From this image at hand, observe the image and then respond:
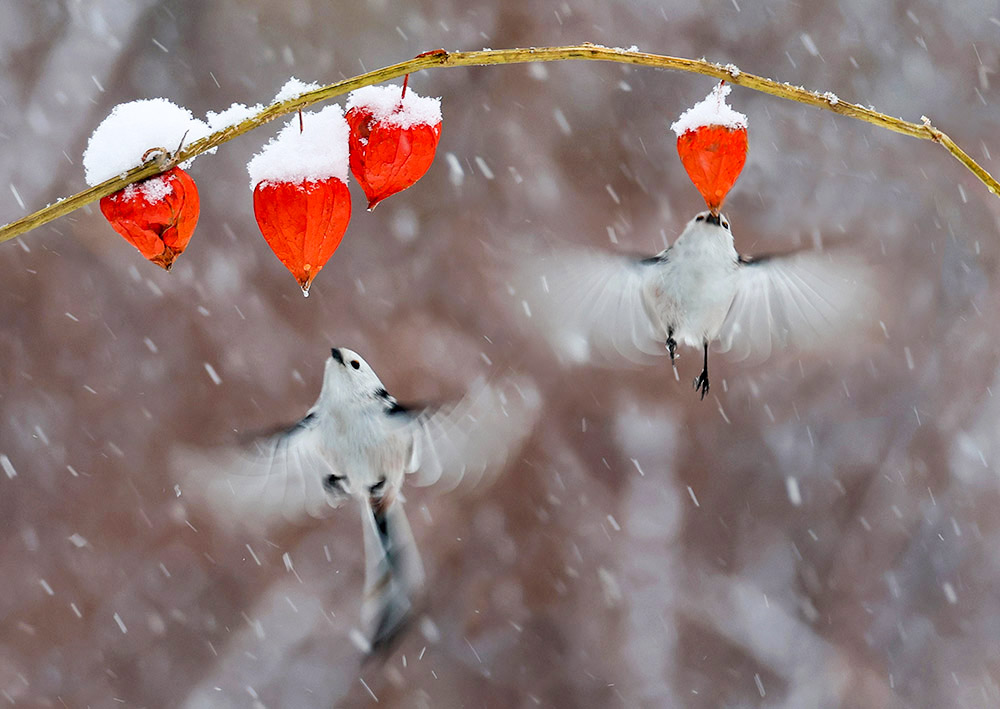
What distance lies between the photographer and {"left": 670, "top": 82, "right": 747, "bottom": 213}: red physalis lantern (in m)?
0.59

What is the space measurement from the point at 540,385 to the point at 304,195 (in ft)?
5.62

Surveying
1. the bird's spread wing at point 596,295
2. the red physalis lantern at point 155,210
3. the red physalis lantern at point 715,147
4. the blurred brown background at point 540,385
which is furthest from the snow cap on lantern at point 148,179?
the blurred brown background at point 540,385

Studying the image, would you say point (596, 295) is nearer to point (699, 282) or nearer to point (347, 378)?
point (699, 282)

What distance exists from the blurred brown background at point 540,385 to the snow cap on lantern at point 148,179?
1.55 meters

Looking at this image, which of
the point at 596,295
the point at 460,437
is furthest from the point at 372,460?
the point at 596,295

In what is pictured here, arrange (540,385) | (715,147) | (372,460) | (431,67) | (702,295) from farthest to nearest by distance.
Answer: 1. (540,385)
2. (372,460)
3. (702,295)
4. (715,147)
5. (431,67)

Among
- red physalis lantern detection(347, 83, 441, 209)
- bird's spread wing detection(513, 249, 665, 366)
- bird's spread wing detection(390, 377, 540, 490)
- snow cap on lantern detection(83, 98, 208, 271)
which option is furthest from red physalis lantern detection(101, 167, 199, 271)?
bird's spread wing detection(513, 249, 665, 366)

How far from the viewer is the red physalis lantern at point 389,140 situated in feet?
1.91

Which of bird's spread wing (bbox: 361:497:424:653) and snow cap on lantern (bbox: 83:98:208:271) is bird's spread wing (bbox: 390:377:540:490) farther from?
snow cap on lantern (bbox: 83:98:208:271)

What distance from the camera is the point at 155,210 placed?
521 mm

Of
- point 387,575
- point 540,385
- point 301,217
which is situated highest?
point 301,217

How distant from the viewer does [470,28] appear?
2156mm

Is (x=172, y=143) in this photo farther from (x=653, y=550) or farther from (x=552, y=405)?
(x=653, y=550)

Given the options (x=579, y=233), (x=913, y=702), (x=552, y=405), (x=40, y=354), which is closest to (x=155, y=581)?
(x=40, y=354)
